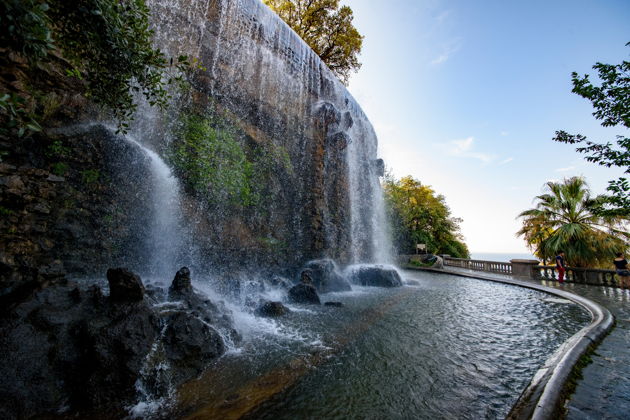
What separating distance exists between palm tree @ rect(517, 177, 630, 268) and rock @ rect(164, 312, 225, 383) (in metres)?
19.0

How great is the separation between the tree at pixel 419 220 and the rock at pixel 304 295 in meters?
21.6

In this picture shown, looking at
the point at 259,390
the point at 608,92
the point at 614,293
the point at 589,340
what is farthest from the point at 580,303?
the point at 259,390

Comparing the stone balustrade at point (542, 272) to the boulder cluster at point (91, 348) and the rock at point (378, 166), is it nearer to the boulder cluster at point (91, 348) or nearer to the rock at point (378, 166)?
the rock at point (378, 166)

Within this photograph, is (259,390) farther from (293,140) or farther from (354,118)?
(354,118)

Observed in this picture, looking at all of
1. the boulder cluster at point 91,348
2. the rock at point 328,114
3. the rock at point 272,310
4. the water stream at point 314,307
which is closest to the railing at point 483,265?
the water stream at point 314,307

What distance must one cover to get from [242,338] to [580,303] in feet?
36.0

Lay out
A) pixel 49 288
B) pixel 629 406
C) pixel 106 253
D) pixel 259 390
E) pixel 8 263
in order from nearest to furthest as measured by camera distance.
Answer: pixel 629 406, pixel 259 390, pixel 49 288, pixel 8 263, pixel 106 253

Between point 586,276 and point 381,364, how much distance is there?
1574 cm

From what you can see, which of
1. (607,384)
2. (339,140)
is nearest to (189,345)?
(607,384)

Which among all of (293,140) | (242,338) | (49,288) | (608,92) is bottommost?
(242,338)

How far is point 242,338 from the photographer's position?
5387 mm

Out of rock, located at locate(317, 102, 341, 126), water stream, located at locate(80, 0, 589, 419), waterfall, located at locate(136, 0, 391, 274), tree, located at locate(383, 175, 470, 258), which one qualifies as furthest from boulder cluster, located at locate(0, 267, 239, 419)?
tree, located at locate(383, 175, 470, 258)

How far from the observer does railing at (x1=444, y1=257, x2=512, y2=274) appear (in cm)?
1774

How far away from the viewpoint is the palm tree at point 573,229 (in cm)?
1424
